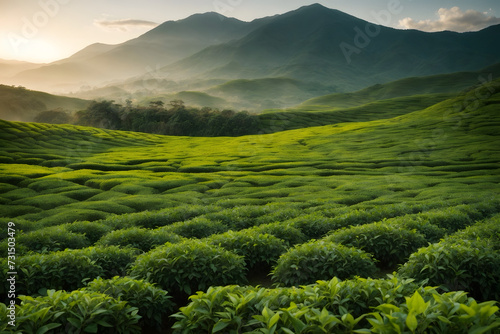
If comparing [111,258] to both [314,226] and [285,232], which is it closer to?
[285,232]

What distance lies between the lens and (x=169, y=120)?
118m

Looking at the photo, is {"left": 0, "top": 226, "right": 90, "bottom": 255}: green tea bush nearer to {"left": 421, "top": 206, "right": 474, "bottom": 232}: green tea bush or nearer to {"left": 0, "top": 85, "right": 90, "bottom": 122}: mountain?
{"left": 421, "top": 206, "right": 474, "bottom": 232}: green tea bush

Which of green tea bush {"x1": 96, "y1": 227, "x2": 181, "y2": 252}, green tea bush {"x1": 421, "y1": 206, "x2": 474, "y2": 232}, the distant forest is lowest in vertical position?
green tea bush {"x1": 421, "y1": 206, "x2": 474, "y2": 232}

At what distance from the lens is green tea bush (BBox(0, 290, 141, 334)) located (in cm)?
716

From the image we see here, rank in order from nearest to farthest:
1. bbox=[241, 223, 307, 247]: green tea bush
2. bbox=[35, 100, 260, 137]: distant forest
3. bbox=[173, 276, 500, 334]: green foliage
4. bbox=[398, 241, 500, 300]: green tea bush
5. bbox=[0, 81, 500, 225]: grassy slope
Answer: bbox=[173, 276, 500, 334]: green foliage → bbox=[398, 241, 500, 300]: green tea bush → bbox=[241, 223, 307, 247]: green tea bush → bbox=[0, 81, 500, 225]: grassy slope → bbox=[35, 100, 260, 137]: distant forest

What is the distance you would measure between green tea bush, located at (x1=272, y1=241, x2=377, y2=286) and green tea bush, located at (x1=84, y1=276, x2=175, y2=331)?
13.4ft

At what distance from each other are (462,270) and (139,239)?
13.1 m

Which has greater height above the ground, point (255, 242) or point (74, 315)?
point (74, 315)

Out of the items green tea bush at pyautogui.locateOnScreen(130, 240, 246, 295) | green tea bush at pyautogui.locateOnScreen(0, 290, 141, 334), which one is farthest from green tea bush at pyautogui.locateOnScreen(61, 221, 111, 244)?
green tea bush at pyautogui.locateOnScreen(0, 290, 141, 334)

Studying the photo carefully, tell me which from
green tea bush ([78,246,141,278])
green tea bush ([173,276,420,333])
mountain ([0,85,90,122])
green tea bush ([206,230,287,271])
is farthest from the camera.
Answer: mountain ([0,85,90,122])

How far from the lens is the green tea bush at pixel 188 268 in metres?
11.4

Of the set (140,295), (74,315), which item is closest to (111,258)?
(140,295)

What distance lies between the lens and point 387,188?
105 feet

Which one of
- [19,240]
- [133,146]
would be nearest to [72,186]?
[19,240]
